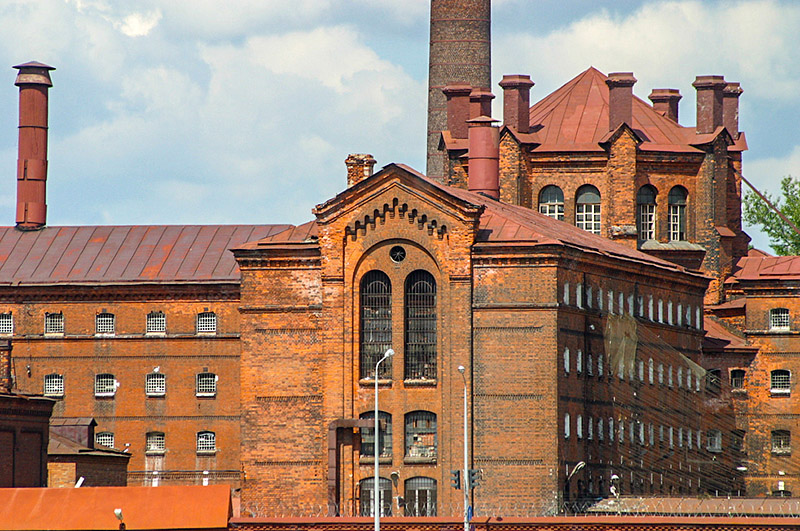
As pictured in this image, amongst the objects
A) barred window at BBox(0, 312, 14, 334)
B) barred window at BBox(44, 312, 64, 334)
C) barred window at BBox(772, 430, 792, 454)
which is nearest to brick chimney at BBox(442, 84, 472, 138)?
barred window at BBox(772, 430, 792, 454)

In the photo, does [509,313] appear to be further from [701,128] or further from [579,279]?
[701,128]

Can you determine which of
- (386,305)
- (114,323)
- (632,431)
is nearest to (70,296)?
(114,323)

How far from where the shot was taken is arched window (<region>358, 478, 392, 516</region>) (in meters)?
76.9

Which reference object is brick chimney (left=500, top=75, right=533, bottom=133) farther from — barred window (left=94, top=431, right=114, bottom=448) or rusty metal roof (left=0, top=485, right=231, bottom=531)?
rusty metal roof (left=0, top=485, right=231, bottom=531)

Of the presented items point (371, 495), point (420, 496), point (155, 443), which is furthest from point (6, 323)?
point (420, 496)

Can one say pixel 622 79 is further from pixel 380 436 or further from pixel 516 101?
pixel 380 436

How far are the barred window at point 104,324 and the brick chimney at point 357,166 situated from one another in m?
12.7

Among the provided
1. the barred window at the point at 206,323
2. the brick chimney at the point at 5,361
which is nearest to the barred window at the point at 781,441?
the barred window at the point at 206,323

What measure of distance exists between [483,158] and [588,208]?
10248 mm

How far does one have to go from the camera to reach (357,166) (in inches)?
3465

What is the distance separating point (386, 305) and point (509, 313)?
4.63 meters

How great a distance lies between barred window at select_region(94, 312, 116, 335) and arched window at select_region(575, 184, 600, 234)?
70.6 feet

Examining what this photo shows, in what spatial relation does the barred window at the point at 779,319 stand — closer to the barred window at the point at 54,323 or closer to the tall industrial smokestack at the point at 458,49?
the tall industrial smokestack at the point at 458,49

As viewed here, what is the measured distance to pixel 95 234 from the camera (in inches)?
3831
